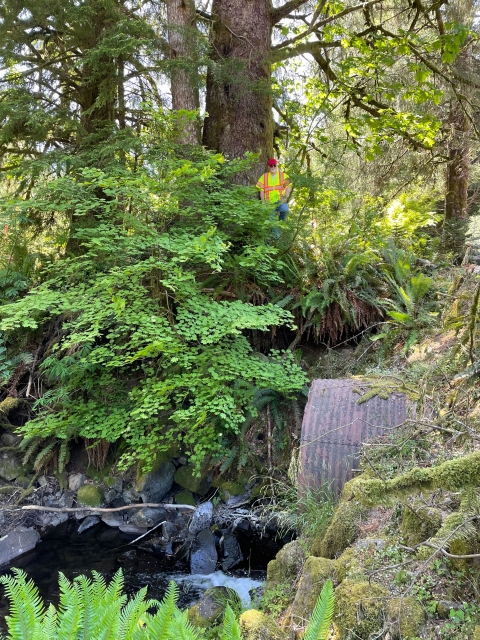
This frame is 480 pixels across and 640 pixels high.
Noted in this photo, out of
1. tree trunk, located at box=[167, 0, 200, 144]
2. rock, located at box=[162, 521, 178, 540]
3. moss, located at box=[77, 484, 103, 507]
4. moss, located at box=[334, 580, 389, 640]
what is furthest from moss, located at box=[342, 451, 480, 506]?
moss, located at box=[77, 484, 103, 507]

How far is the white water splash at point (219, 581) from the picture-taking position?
162 inches

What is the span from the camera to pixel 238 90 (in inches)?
264

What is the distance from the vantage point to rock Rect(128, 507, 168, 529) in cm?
528

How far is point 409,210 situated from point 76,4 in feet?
18.9

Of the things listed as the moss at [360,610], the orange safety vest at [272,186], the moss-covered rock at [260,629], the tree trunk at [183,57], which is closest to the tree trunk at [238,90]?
the orange safety vest at [272,186]

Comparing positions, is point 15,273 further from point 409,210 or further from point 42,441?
point 409,210

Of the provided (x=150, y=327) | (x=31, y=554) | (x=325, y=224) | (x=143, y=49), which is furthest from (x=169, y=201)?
(x=325, y=224)

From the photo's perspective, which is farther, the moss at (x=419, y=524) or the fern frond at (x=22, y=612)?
the moss at (x=419, y=524)

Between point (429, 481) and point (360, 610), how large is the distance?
0.59 metres

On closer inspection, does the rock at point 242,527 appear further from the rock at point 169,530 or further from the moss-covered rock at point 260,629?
the moss-covered rock at point 260,629

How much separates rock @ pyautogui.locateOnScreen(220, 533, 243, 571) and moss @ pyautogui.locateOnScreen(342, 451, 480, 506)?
3.17 m

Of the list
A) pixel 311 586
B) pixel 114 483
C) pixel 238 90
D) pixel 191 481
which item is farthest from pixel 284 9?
pixel 311 586

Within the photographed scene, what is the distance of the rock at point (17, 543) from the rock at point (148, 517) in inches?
42.6

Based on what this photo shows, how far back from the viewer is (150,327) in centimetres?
432
